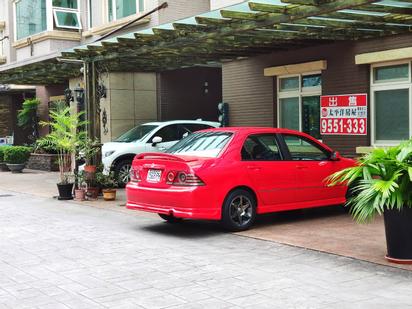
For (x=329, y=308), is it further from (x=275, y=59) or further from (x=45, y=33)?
(x=45, y=33)

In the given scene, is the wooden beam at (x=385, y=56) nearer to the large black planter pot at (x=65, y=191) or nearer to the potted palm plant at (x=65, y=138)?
the potted palm plant at (x=65, y=138)

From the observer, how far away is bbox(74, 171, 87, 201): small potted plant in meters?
12.9

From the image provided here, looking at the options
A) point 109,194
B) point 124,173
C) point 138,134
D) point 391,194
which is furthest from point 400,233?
point 138,134

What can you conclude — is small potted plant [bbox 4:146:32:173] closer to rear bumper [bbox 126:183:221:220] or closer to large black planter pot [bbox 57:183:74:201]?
large black planter pot [bbox 57:183:74:201]

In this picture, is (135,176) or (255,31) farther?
(255,31)

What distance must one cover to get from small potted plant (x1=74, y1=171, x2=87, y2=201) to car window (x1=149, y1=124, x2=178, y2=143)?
9.68 feet

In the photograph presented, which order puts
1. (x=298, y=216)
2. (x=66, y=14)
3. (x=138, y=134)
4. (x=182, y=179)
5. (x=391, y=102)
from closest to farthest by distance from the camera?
(x=182, y=179), (x=298, y=216), (x=391, y=102), (x=138, y=134), (x=66, y=14)

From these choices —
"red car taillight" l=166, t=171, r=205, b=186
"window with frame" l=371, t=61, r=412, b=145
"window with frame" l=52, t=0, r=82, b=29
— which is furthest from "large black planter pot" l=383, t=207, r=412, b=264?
"window with frame" l=52, t=0, r=82, b=29

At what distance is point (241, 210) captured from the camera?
8.72 m

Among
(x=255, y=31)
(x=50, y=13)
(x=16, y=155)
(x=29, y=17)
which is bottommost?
(x=16, y=155)

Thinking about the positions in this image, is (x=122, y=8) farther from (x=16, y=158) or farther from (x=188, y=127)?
(x=16, y=158)

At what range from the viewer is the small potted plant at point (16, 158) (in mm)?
21391

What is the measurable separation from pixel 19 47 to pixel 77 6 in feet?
13.2

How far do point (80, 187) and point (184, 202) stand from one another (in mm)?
5458
